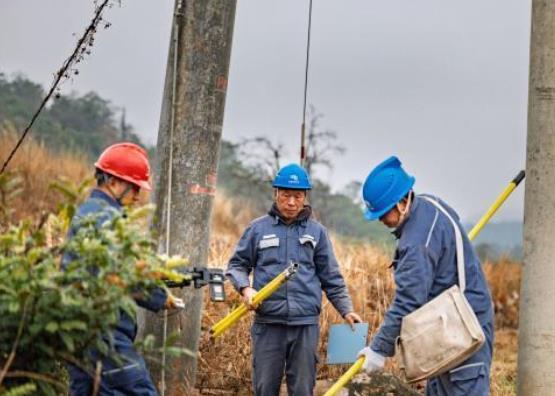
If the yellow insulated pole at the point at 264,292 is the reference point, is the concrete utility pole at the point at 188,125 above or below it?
above

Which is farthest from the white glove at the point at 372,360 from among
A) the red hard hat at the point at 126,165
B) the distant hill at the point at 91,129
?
the distant hill at the point at 91,129

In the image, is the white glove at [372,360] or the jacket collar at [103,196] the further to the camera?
the white glove at [372,360]

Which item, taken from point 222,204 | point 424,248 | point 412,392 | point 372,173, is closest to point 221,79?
point 372,173

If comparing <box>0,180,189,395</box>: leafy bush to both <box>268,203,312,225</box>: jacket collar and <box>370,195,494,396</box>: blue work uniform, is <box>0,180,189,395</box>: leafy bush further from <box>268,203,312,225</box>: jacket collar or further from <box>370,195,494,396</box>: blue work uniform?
<box>268,203,312,225</box>: jacket collar

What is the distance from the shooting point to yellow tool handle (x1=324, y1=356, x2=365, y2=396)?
14.6ft

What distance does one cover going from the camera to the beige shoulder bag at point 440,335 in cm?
439

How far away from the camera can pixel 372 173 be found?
468 cm

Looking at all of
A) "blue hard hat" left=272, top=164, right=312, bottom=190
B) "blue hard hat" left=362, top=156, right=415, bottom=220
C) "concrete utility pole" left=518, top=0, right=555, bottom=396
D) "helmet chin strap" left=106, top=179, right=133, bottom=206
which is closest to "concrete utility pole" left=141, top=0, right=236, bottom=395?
"blue hard hat" left=272, top=164, right=312, bottom=190

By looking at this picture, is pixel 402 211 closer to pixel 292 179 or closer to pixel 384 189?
pixel 384 189

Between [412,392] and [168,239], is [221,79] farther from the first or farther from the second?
[412,392]

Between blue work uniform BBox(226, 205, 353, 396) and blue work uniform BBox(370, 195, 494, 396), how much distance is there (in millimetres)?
1200

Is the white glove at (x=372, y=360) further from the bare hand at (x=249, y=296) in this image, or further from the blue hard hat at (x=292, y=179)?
the blue hard hat at (x=292, y=179)

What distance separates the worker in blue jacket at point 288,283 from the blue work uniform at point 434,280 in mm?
1210

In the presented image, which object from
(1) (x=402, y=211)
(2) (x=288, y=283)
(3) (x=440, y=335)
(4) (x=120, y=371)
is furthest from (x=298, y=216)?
(4) (x=120, y=371)
